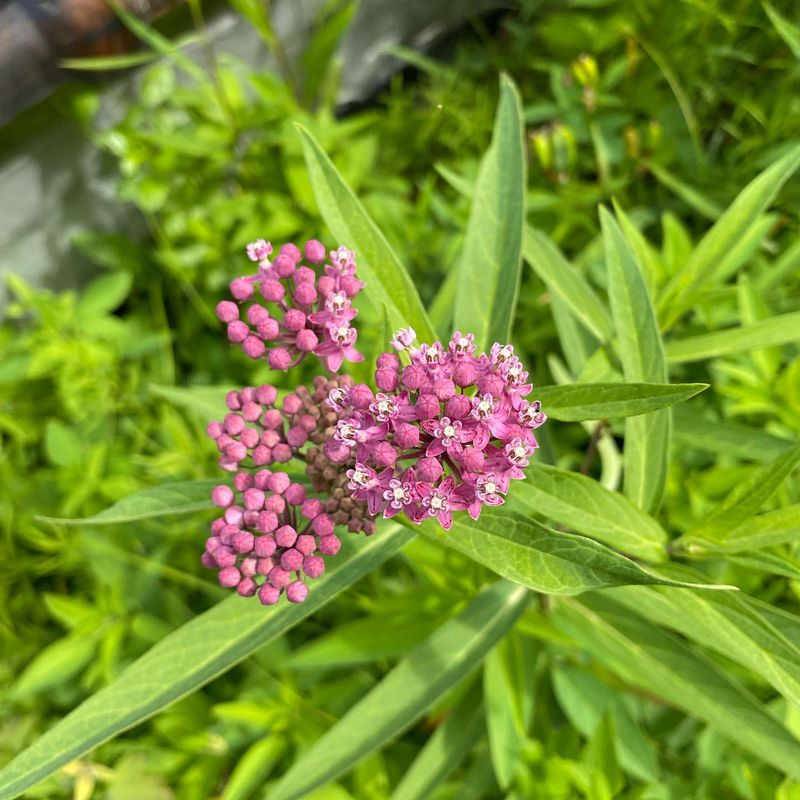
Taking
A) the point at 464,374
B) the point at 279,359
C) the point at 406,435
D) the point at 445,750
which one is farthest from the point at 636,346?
the point at 445,750

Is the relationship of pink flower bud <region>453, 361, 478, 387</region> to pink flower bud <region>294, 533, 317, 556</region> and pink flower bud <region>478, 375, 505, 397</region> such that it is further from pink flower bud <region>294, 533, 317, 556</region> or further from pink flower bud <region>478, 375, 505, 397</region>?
pink flower bud <region>294, 533, 317, 556</region>

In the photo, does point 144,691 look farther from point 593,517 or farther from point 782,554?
point 782,554

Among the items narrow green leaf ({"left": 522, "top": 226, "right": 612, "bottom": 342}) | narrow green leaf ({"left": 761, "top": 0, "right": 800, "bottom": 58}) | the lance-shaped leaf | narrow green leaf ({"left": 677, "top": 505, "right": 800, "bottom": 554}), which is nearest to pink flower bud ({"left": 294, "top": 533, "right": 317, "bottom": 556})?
the lance-shaped leaf

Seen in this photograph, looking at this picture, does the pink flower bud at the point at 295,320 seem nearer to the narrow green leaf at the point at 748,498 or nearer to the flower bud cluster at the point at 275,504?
the flower bud cluster at the point at 275,504

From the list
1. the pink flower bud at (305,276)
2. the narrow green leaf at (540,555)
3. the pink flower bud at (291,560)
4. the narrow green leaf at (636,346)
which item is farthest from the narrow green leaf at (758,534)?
the pink flower bud at (305,276)

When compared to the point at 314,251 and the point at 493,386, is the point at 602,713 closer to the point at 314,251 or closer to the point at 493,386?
the point at 493,386
